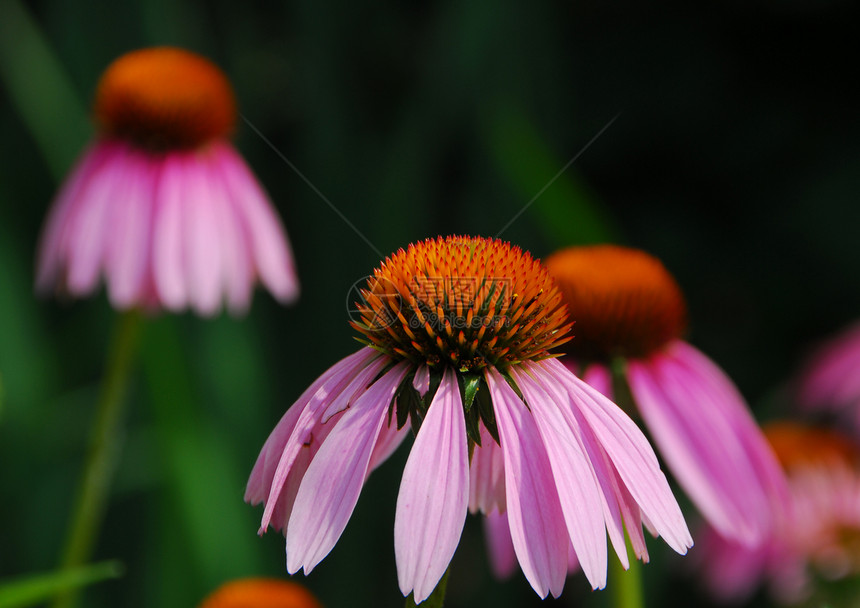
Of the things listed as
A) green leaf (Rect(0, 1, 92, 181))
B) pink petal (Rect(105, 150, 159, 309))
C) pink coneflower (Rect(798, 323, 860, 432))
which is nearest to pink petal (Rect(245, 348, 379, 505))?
pink petal (Rect(105, 150, 159, 309))

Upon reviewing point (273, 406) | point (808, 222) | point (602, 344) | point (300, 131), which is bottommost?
point (273, 406)

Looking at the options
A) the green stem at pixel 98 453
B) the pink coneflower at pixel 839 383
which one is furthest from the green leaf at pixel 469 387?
the pink coneflower at pixel 839 383

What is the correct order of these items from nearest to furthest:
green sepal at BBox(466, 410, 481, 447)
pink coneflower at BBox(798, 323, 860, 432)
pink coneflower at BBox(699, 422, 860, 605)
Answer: green sepal at BBox(466, 410, 481, 447) → pink coneflower at BBox(699, 422, 860, 605) → pink coneflower at BBox(798, 323, 860, 432)

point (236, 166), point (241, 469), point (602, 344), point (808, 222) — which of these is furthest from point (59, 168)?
point (808, 222)

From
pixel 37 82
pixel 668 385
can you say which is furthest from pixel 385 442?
pixel 37 82

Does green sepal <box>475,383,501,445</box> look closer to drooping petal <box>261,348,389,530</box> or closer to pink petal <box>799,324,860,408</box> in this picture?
drooping petal <box>261,348,389,530</box>

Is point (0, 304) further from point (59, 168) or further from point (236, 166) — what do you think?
point (236, 166)
